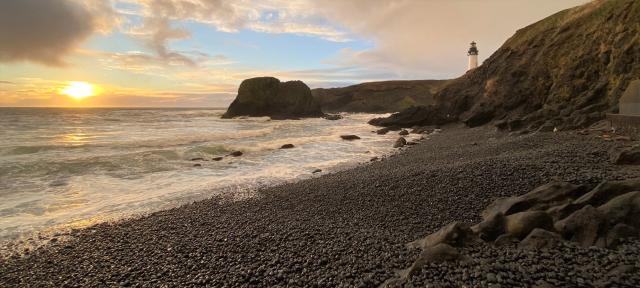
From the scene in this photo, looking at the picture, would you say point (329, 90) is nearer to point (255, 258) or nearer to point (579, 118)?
point (579, 118)

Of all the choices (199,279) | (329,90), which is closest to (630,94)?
(199,279)

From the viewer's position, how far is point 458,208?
24.1ft

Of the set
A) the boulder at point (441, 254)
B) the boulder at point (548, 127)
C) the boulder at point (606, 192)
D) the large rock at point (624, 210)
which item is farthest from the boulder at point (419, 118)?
the boulder at point (441, 254)

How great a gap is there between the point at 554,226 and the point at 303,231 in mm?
4267

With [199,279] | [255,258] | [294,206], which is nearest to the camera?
[199,279]

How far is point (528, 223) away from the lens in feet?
16.9

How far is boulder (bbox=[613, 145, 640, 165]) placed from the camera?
26.2ft

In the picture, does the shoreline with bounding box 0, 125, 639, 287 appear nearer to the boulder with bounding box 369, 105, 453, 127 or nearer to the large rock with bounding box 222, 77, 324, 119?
the boulder with bounding box 369, 105, 453, 127

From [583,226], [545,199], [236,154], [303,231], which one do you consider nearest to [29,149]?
[236,154]

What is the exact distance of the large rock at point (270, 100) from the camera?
69750 mm

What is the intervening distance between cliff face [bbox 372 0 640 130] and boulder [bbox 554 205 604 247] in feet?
43.0

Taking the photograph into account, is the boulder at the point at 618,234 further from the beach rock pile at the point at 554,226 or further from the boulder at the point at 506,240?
the boulder at the point at 506,240

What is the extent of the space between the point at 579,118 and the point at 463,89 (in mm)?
20437

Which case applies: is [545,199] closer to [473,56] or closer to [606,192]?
[606,192]
